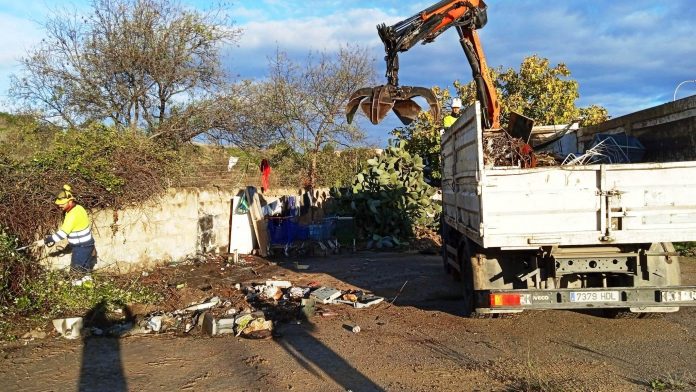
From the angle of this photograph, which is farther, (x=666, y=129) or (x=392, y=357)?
(x=666, y=129)

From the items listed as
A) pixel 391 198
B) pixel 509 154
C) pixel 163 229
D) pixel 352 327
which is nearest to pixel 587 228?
pixel 509 154

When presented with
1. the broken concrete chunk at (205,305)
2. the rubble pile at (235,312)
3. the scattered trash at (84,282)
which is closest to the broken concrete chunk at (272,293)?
the rubble pile at (235,312)

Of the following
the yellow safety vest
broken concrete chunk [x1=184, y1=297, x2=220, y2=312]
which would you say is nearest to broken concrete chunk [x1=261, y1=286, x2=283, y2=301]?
broken concrete chunk [x1=184, y1=297, x2=220, y2=312]

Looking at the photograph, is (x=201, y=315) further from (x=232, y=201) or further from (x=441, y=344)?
(x=232, y=201)

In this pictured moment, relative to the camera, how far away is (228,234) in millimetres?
13852

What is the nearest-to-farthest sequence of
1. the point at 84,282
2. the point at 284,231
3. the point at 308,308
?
the point at 308,308 → the point at 84,282 → the point at 284,231

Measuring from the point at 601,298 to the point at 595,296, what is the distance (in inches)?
2.7

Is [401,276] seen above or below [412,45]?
below

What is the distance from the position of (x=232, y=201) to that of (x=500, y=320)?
27.2 feet

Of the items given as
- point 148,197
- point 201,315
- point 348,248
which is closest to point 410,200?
point 348,248

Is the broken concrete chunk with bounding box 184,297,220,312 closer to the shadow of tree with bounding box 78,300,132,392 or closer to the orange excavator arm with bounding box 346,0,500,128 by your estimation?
the shadow of tree with bounding box 78,300,132,392

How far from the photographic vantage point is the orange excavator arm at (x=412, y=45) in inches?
313

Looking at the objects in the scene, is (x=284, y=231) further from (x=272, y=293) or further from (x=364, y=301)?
(x=364, y=301)

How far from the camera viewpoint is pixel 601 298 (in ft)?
19.7
